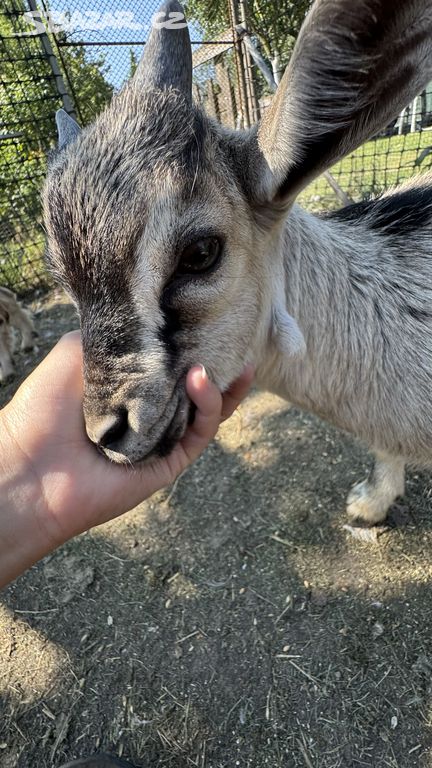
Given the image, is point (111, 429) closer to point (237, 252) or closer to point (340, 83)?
point (237, 252)

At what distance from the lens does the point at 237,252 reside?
67.7 inches

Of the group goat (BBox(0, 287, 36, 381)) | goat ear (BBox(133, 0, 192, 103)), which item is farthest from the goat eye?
goat (BBox(0, 287, 36, 381))

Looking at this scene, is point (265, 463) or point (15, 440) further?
point (265, 463)

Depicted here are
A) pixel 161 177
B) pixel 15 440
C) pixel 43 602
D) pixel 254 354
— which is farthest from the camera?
pixel 43 602

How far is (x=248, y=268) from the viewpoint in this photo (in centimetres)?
181

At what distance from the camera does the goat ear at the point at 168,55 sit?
6.36ft

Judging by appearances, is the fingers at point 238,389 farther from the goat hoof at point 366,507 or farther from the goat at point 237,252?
the goat hoof at point 366,507

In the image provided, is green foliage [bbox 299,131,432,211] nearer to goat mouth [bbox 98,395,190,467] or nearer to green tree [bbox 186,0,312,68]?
green tree [bbox 186,0,312,68]

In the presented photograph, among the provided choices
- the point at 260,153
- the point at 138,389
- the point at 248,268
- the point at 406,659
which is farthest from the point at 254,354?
the point at 406,659

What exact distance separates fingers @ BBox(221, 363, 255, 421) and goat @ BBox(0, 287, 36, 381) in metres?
3.79

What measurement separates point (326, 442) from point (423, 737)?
6.38 feet

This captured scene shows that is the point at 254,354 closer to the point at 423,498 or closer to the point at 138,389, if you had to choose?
the point at 138,389

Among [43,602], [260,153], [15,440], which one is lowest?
[43,602]

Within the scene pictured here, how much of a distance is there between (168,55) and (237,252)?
957mm
